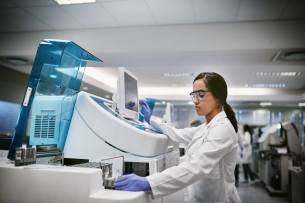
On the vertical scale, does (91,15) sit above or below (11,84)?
above

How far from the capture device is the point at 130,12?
3809 mm

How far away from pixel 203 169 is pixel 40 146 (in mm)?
922

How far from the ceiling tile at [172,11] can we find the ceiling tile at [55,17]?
137 centimetres

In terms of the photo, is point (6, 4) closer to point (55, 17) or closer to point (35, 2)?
point (35, 2)

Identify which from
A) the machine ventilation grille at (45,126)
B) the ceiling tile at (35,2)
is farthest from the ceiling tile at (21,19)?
the machine ventilation grille at (45,126)

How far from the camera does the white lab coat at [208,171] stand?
1198mm

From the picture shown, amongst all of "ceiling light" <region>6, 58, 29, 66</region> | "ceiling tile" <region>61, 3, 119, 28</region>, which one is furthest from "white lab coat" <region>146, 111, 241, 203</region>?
"ceiling light" <region>6, 58, 29, 66</region>

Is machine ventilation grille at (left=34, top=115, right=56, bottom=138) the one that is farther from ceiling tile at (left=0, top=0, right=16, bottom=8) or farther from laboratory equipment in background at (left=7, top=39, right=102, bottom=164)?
ceiling tile at (left=0, top=0, right=16, bottom=8)

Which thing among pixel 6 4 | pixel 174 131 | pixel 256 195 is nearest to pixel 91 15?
pixel 6 4

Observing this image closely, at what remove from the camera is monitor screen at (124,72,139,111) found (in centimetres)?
170

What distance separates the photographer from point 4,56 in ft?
16.3

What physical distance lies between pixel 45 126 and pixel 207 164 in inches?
37.3

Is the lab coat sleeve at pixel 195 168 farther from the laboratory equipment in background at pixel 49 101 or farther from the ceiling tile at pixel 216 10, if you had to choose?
the ceiling tile at pixel 216 10

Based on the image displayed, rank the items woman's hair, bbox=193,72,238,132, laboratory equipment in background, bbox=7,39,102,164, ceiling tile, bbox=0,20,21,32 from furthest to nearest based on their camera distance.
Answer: ceiling tile, bbox=0,20,21,32 < woman's hair, bbox=193,72,238,132 < laboratory equipment in background, bbox=7,39,102,164
